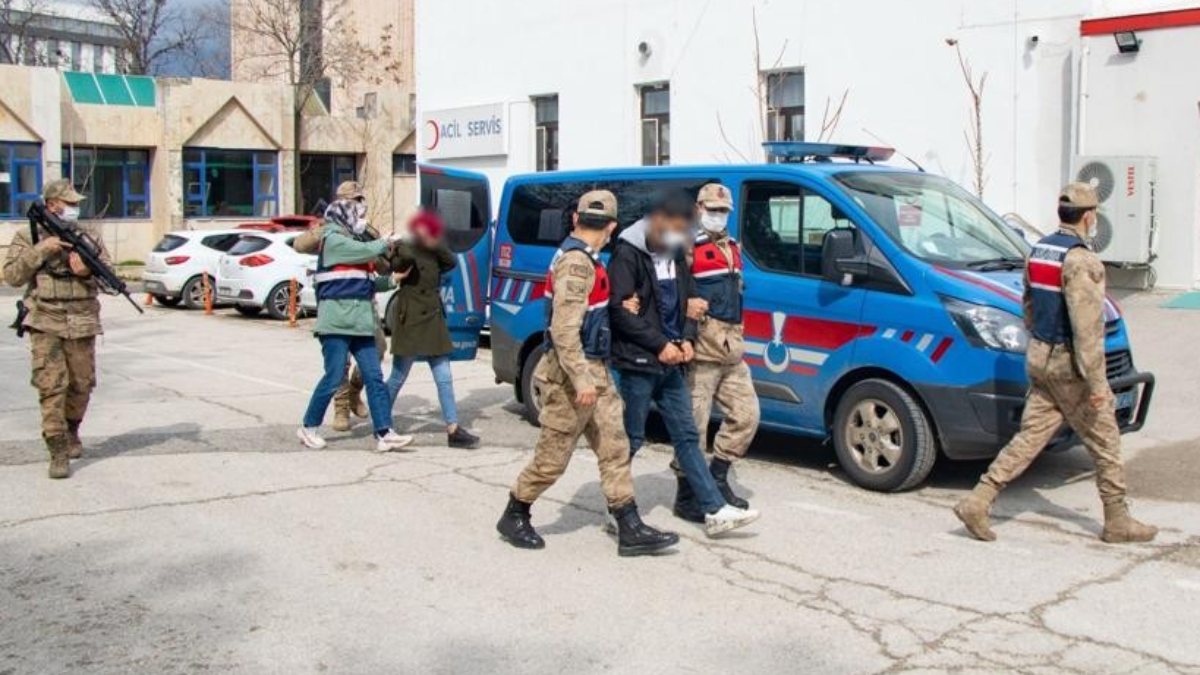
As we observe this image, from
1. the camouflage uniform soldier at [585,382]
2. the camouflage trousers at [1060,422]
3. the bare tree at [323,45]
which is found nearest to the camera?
the camouflage uniform soldier at [585,382]

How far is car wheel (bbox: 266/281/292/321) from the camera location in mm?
20109

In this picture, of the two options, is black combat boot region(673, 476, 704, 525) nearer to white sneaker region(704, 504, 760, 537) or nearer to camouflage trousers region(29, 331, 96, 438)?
white sneaker region(704, 504, 760, 537)

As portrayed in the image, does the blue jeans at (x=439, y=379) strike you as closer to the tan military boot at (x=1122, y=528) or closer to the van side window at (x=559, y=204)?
the van side window at (x=559, y=204)

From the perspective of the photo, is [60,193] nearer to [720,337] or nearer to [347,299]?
[347,299]

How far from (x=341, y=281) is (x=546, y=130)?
15.6 m

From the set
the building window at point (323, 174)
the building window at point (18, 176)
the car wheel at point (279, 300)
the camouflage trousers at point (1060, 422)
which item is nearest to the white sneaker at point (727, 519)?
the camouflage trousers at point (1060, 422)

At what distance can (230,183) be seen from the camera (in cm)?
3641

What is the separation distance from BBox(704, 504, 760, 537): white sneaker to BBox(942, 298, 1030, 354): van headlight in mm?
1832

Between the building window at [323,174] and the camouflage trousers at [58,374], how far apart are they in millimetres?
31935

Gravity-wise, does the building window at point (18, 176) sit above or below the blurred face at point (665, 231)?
above

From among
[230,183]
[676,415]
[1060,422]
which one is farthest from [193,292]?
[1060,422]

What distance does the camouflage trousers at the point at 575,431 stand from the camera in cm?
619

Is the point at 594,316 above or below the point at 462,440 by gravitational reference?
above

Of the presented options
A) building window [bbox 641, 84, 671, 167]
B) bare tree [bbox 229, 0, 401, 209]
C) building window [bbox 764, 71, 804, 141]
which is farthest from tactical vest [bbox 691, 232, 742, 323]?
bare tree [bbox 229, 0, 401, 209]
